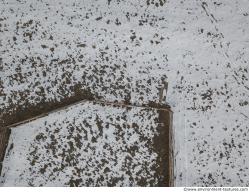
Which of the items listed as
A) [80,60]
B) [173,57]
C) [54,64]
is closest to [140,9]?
[173,57]

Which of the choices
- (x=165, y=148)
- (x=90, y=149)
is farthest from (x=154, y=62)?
(x=90, y=149)

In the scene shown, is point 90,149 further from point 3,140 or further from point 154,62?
point 154,62

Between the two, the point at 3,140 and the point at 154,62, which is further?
the point at 154,62

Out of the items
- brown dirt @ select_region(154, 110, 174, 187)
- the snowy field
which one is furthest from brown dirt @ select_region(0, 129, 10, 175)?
brown dirt @ select_region(154, 110, 174, 187)

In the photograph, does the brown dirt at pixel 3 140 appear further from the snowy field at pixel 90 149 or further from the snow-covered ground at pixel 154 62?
the snow-covered ground at pixel 154 62

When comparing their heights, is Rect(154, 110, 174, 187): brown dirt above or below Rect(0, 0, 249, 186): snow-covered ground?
Answer: below

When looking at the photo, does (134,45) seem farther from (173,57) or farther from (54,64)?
(54,64)

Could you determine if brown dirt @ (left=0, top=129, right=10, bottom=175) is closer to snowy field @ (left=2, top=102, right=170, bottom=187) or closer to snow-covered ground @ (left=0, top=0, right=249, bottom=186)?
snowy field @ (left=2, top=102, right=170, bottom=187)
